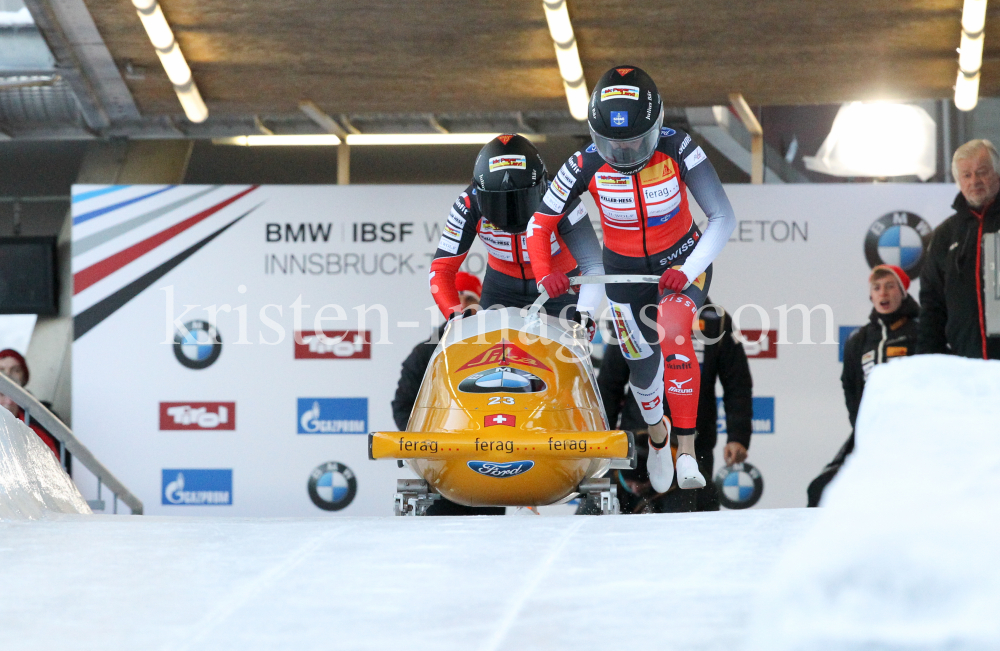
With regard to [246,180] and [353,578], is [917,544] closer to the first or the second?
[353,578]

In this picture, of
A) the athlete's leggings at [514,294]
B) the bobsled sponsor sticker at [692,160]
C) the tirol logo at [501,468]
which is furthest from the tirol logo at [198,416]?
the bobsled sponsor sticker at [692,160]

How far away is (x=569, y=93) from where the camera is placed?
546 centimetres

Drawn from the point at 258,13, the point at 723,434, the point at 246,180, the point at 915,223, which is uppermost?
the point at 258,13

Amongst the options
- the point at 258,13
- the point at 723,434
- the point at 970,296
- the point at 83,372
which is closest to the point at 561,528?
the point at 970,296

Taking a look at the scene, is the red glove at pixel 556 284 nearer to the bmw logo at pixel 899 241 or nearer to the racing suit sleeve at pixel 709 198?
the racing suit sleeve at pixel 709 198

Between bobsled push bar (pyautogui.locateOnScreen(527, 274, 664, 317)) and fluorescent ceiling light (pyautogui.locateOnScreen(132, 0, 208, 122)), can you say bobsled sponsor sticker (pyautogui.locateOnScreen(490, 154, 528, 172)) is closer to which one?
bobsled push bar (pyautogui.locateOnScreen(527, 274, 664, 317))

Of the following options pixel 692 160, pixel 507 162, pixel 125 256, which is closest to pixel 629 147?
pixel 692 160

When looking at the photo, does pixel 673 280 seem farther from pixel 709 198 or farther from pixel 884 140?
pixel 884 140

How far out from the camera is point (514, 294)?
441 cm

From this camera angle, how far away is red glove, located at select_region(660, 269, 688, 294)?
11.4ft

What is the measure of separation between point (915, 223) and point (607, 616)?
4.61 m

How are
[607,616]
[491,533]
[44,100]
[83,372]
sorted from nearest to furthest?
[607,616] → [491,533] → [83,372] → [44,100]

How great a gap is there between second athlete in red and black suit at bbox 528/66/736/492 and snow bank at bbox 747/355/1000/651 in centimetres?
232

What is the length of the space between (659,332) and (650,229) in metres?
0.37
